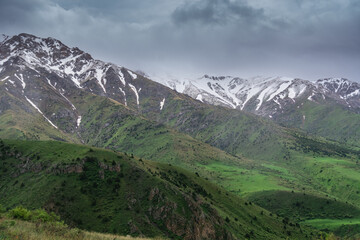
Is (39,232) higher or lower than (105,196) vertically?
higher

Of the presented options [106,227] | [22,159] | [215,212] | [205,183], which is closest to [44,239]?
[106,227]

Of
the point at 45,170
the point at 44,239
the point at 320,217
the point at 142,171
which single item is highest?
the point at 44,239

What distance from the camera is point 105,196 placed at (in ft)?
308

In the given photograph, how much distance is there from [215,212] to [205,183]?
4065 cm

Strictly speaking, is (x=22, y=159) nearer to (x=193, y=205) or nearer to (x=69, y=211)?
(x=69, y=211)

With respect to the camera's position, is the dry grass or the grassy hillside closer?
the dry grass

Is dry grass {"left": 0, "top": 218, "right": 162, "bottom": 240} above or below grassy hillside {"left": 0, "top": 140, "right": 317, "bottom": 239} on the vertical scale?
above

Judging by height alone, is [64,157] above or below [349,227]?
above

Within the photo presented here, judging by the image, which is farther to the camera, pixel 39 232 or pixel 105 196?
pixel 105 196

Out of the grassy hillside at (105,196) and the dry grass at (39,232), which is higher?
the dry grass at (39,232)

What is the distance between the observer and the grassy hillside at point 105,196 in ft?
281

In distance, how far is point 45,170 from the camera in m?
104

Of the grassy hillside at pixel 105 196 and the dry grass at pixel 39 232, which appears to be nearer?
the dry grass at pixel 39 232

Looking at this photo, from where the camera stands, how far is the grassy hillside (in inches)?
3376
